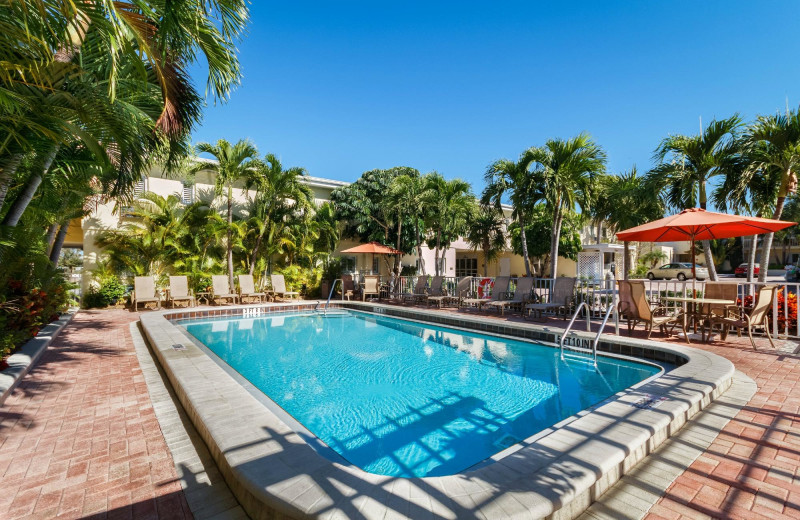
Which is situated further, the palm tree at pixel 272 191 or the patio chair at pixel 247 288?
the palm tree at pixel 272 191

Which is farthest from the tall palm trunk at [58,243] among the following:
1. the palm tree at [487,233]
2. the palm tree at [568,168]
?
the palm tree at [487,233]

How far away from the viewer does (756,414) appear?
372 cm

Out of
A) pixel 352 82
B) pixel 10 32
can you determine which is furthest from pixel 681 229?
pixel 352 82

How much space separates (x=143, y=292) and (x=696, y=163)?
1763cm

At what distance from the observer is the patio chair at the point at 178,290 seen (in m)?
13.8

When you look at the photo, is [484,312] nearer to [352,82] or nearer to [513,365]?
[513,365]

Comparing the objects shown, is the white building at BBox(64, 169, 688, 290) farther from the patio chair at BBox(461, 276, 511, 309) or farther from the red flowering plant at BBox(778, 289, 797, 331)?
the red flowering plant at BBox(778, 289, 797, 331)

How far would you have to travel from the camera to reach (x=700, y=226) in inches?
320

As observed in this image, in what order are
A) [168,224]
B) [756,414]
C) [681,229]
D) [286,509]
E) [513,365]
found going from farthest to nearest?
1. [168,224]
2. [681,229]
3. [513,365]
4. [756,414]
5. [286,509]

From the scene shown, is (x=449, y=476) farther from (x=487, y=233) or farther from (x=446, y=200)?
(x=487, y=233)

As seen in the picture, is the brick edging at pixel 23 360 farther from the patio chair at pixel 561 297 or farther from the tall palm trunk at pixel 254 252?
the patio chair at pixel 561 297

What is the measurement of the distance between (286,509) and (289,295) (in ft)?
52.3

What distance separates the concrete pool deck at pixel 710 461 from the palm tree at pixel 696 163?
253 inches

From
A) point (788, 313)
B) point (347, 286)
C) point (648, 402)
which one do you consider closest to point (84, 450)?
point (648, 402)
